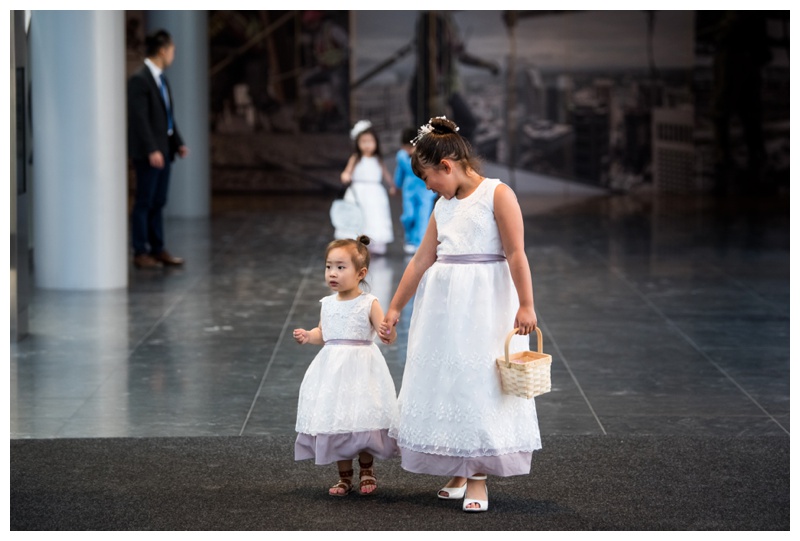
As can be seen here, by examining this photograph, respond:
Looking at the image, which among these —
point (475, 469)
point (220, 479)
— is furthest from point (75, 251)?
point (475, 469)

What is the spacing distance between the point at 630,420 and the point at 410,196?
237 inches

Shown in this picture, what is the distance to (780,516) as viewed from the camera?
4.25m

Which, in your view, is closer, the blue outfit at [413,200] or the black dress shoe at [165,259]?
the black dress shoe at [165,259]

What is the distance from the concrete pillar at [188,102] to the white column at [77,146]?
20.2ft

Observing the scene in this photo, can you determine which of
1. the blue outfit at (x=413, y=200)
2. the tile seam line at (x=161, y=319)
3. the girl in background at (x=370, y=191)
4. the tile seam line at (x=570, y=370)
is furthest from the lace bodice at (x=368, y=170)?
Result: the tile seam line at (x=570, y=370)

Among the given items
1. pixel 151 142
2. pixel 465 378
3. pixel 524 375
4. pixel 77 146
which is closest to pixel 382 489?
pixel 465 378

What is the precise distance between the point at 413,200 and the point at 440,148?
710cm

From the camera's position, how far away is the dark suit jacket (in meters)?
10.3

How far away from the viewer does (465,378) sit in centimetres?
444

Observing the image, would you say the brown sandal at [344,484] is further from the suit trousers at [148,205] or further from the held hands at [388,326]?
the suit trousers at [148,205]

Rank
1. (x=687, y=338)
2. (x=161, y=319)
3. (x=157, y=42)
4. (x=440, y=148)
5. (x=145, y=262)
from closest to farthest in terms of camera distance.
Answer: (x=440, y=148)
(x=687, y=338)
(x=161, y=319)
(x=157, y=42)
(x=145, y=262)

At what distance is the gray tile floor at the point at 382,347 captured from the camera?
5.82 m

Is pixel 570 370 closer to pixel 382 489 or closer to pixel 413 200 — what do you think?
pixel 382 489

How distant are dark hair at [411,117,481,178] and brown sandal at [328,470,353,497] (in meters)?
1.10
